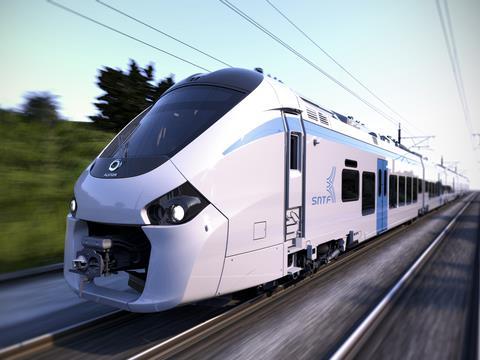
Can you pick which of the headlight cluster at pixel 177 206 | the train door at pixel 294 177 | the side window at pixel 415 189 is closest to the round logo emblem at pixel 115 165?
the headlight cluster at pixel 177 206

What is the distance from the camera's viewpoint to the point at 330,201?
6426 mm

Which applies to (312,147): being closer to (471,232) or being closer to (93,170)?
(93,170)

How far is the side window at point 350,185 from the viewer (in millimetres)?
7137

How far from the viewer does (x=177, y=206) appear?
3.55 meters

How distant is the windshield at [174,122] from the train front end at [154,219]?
0.01m

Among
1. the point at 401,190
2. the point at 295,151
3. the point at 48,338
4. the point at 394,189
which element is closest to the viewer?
the point at 48,338

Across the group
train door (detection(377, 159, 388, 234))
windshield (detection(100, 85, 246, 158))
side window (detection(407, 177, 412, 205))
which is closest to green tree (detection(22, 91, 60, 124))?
windshield (detection(100, 85, 246, 158))

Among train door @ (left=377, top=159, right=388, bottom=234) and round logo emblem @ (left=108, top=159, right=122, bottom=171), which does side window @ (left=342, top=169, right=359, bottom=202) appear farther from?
round logo emblem @ (left=108, top=159, right=122, bottom=171)

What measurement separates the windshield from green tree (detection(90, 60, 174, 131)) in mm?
13873

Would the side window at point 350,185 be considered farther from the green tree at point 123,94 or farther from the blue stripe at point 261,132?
the green tree at point 123,94

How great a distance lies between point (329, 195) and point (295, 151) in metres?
1.47

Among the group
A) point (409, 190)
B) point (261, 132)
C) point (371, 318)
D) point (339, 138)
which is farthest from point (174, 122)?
point (409, 190)

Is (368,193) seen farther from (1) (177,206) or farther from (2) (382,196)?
(1) (177,206)

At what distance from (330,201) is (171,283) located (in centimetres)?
369
